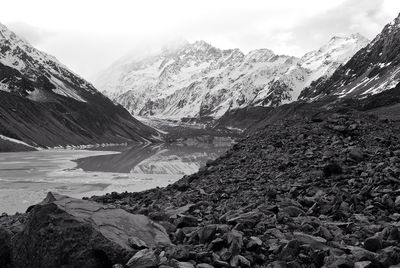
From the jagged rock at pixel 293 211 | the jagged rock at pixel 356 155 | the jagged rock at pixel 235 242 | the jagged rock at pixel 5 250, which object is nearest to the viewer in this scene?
the jagged rock at pixel 235 242

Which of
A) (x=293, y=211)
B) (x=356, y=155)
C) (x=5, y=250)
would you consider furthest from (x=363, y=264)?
(x=356, y=155)

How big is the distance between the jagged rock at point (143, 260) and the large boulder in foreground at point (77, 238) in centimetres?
37

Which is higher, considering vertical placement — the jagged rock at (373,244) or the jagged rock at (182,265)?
the jagged rock at (182,265)

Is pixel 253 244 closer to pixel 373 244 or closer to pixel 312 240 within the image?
pixel 312 240

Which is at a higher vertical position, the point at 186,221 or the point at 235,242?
the point at 186,221

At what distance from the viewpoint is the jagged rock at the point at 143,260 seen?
31.4 feet

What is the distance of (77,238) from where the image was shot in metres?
10.5

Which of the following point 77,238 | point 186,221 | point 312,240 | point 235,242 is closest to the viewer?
point 312,240

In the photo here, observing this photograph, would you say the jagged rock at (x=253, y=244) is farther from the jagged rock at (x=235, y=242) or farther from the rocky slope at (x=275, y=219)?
the jagged rock at (x=235, y=242)

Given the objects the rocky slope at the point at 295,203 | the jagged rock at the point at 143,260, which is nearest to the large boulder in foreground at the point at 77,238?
the jagged rock at the point at 143,260

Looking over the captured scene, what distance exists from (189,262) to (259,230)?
269 centimetres

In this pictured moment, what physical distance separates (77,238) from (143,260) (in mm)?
1822

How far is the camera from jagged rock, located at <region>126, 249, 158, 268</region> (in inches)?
376

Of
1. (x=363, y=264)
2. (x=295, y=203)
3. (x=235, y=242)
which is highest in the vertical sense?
(x=295, y=203)
